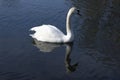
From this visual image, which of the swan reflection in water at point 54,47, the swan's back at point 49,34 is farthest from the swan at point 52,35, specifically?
the swan reflection in water at point 54,47

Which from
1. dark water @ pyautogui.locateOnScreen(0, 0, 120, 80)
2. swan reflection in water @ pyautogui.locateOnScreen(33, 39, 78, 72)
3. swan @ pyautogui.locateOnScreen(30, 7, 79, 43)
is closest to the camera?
dark water @ pyautogui.locateOnScreen(0, 0, 120, 80)

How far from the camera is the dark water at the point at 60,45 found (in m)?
10.8

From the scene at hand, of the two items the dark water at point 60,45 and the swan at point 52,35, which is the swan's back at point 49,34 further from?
the dark water at point 60,45

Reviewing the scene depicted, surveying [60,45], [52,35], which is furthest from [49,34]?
[60,45]

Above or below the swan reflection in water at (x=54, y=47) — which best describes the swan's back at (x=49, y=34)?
above

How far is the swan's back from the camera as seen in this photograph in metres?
12.8

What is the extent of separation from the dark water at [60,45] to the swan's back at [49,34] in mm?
198

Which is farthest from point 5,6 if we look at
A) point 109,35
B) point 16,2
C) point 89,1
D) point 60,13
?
point 109,35

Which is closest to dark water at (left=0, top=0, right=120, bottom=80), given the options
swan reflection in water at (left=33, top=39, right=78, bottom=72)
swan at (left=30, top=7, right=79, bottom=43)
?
swan reflection in water at (left=33, top=39, right=78, bottom=72)

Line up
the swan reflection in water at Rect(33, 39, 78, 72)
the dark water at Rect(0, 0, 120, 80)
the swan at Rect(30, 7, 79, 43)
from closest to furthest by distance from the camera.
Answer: the dark water at Rect(0, 0, 120, 80), the swan reflection in water at Rect(33, 39, 78, 72), the swan at Rect(30, 7, 79, 43)

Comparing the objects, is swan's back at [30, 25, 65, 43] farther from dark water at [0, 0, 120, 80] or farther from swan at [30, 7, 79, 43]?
dark water at [0, 0, 120, 80]

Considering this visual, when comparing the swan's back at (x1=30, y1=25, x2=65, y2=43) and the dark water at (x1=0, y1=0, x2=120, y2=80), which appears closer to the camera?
the dark water at (x1=0, y1=0, x2=120, y2=80)

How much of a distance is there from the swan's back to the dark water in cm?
20

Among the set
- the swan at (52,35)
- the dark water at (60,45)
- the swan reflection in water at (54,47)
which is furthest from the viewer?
the swan at (52,35)
